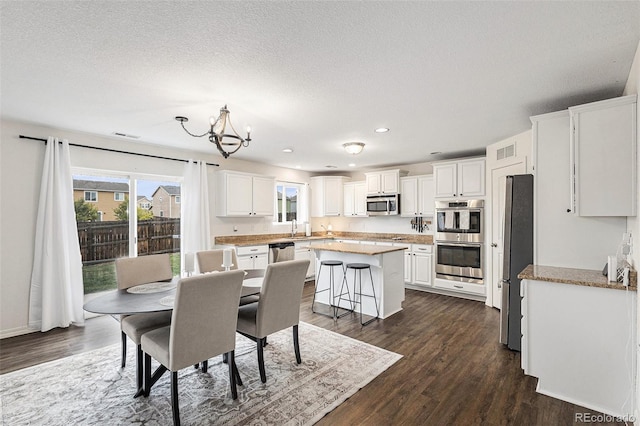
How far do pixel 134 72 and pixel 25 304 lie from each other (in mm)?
3295

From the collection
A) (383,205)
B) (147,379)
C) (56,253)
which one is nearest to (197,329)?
(147,379)

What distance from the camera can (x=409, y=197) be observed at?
610cm

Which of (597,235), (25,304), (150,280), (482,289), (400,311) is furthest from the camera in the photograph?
(482,289)

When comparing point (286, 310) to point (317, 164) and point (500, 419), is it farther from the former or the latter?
point (317, 164)

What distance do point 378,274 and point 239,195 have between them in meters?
2.87

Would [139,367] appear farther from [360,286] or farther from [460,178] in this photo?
[460,178]

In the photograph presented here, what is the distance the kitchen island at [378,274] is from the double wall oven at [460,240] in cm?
119

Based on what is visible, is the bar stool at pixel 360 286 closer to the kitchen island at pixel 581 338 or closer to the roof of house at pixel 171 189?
the kitchen island at pixel 581 338

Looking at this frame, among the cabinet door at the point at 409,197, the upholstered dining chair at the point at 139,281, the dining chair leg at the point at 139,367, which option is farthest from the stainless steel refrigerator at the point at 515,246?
the dining chair leg at the point at 139,367

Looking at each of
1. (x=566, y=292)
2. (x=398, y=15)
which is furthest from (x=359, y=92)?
(x=566, y=292)

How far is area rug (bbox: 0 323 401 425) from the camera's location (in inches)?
83.7

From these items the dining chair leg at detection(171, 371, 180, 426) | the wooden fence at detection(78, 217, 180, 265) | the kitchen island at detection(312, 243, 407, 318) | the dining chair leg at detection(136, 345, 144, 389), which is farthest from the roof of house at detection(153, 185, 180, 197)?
the dining chair leg at detection(171, 371, 180, 426)

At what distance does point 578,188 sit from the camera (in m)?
2.43

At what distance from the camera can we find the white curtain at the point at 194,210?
500 centimetres
